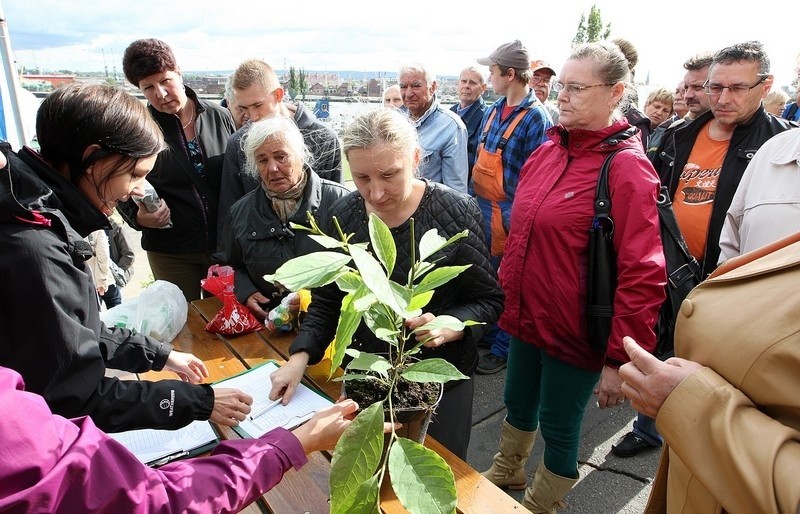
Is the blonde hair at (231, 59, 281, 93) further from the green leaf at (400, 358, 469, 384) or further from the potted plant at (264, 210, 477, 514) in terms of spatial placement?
the green leaf at (400, 358, 469, 384)

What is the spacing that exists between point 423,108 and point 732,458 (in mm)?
3497

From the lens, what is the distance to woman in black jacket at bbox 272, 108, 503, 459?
1.51 m

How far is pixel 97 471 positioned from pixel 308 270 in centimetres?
46

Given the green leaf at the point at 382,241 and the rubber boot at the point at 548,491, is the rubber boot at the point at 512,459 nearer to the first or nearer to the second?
the rubber boot at the point at 548,491

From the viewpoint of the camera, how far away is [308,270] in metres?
0.82

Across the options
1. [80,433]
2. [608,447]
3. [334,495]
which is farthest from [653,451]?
[80,433]

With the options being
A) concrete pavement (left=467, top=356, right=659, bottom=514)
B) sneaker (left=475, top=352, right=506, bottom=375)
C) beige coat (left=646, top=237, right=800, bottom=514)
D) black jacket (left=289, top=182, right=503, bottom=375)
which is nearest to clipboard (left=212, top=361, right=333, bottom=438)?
black jacket (left=289, top=182, right=503, bottom=375)

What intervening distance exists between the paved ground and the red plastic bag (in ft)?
4.62

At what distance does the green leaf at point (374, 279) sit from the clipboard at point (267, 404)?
2.43 ft

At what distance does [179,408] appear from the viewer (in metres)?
→ 1.26

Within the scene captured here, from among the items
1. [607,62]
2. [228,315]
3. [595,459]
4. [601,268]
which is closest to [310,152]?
[228,315]

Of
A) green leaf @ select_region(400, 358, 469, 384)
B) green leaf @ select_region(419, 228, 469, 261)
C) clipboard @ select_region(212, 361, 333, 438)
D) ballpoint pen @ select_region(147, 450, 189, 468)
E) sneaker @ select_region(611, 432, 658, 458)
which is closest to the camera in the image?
green leaf @ select_region(400, 358, 469, 384)

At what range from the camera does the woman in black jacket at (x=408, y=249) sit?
4.96 feet

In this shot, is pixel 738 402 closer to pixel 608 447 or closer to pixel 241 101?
pixel 608 447
